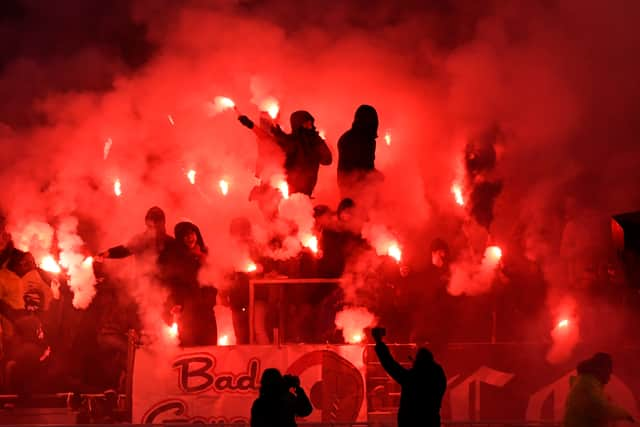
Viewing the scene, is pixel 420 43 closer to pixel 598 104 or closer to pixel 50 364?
pixel 598 104

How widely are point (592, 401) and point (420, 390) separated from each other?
52.0 inches

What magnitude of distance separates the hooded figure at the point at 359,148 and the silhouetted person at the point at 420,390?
4.66 meters

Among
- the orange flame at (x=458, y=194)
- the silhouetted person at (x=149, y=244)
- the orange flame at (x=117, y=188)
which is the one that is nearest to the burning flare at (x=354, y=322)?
the silhouetted person at (x=149, y=244)

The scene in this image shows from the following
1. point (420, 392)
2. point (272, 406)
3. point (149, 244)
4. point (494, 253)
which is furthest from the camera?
point (149, 244)

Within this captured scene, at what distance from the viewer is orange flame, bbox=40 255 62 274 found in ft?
38.9

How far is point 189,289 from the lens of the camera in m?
10.7

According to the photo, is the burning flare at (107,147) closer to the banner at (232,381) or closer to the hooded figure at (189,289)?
the hooded figure at (189,289)

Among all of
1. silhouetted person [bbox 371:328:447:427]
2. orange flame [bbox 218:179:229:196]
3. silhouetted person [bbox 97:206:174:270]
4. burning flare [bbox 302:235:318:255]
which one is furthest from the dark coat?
orange flame [bbox 218:179:229:196]

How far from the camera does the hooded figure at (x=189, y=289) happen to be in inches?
416

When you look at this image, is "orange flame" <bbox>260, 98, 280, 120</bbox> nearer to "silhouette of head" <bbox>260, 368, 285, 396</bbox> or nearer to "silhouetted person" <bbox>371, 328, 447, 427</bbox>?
"silhouetted person" <bbox>371, 328, 447, 427</bbox>

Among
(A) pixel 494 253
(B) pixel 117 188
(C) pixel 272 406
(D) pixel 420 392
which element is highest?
(B) pixel 117 188

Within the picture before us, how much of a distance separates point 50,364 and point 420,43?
286 inches

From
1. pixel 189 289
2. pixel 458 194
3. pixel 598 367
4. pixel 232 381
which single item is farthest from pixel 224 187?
pixel 598 367

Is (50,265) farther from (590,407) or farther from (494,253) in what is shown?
(590,407)
